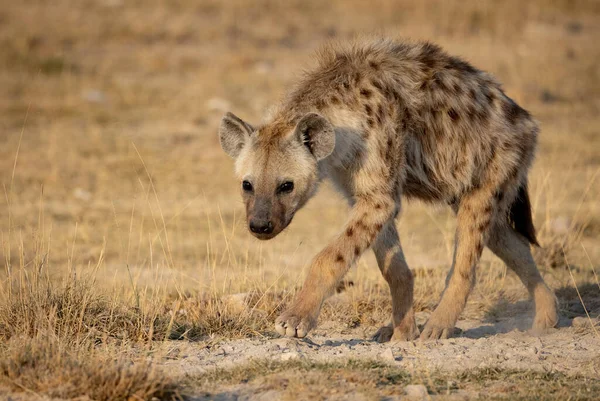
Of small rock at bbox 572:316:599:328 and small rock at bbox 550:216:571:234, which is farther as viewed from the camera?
small rock at bbox 550:216:571:234

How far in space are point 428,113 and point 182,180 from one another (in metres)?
5.18

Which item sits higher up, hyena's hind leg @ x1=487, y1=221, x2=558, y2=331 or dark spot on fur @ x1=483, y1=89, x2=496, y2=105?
dark spot on fur @ x1=483, y1=89, x2=496, y2=105

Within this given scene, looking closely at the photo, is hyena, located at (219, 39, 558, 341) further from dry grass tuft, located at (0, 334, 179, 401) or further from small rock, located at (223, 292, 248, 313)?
dry grass tuft, located at (0, 334, 179, 401)

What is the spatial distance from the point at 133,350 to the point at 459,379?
1457 millimetres

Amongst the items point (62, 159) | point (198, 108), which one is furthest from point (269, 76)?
point (62, 159)

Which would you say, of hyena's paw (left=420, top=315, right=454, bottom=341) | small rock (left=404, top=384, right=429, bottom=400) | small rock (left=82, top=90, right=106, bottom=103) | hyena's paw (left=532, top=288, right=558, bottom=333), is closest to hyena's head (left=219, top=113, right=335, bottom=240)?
hyena's paw (left=420, top=315, right=454, bottom=341)

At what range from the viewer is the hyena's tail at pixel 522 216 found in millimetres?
5312

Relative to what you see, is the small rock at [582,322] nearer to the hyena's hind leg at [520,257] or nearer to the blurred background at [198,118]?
the hyena's hind leg at [520,257]

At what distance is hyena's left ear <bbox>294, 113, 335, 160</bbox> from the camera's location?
4.37 m

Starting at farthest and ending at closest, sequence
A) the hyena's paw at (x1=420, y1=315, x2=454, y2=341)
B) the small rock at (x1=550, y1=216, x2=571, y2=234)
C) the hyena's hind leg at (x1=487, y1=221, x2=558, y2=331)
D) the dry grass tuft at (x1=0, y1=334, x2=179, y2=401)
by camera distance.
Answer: the small rock at (x1=550, y1=216, x2=571, y2=234), the hyena's hind leg at (x1=487, y1=221, x2=558, y2=331), the hyena's paw at (x1=420, y1=315, x2=454, y2=341), the dry grass tuft at (x1=0, y1=334, x2=179, y2=401)

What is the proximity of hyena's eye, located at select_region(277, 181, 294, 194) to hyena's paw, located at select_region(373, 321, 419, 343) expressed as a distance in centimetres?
100

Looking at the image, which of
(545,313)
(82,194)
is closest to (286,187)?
(545,313)

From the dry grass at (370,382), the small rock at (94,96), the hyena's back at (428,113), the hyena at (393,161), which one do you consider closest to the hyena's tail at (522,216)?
the hyena at (393,161)

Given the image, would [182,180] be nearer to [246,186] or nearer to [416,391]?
[246,186]
